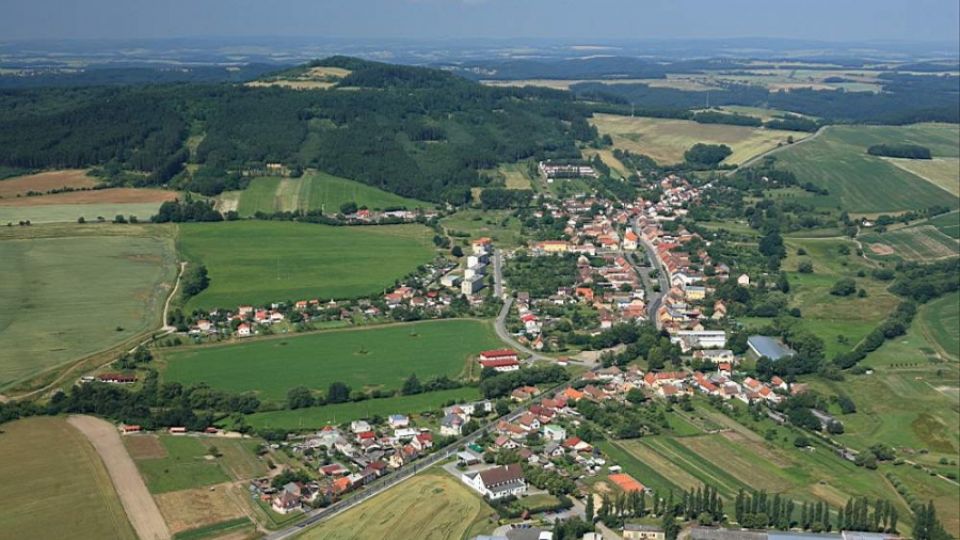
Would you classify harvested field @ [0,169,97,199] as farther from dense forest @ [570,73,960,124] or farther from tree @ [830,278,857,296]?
dense forest @ [570,73,960,124]

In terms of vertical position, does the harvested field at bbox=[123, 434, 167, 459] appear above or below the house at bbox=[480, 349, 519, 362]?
above

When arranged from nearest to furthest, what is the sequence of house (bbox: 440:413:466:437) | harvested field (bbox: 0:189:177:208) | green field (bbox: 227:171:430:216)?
1. house (bbox: 440:413:466:437)
2. harvested field (bbox: 0:189:177:208)
3. green field (bbox: 227:171:430:216)

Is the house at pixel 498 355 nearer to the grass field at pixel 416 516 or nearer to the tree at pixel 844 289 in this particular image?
the grass field at pixel 416 516

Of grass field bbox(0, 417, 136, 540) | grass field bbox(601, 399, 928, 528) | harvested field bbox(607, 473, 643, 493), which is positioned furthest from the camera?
grass field bbox(601, 399, 928, 528)

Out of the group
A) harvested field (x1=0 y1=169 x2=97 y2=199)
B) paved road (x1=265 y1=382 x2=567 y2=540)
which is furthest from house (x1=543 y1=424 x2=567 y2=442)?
harvested field (x1=0 y1=169 x2=97 y2=199)

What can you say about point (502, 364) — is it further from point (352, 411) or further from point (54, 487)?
point (54, 487)

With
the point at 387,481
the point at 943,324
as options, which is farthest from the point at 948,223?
the point at 387,481

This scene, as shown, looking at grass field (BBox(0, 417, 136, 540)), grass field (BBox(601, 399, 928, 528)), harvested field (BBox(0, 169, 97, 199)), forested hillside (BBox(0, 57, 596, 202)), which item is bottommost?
grass field (BBox(601, 399, 928, 528))
